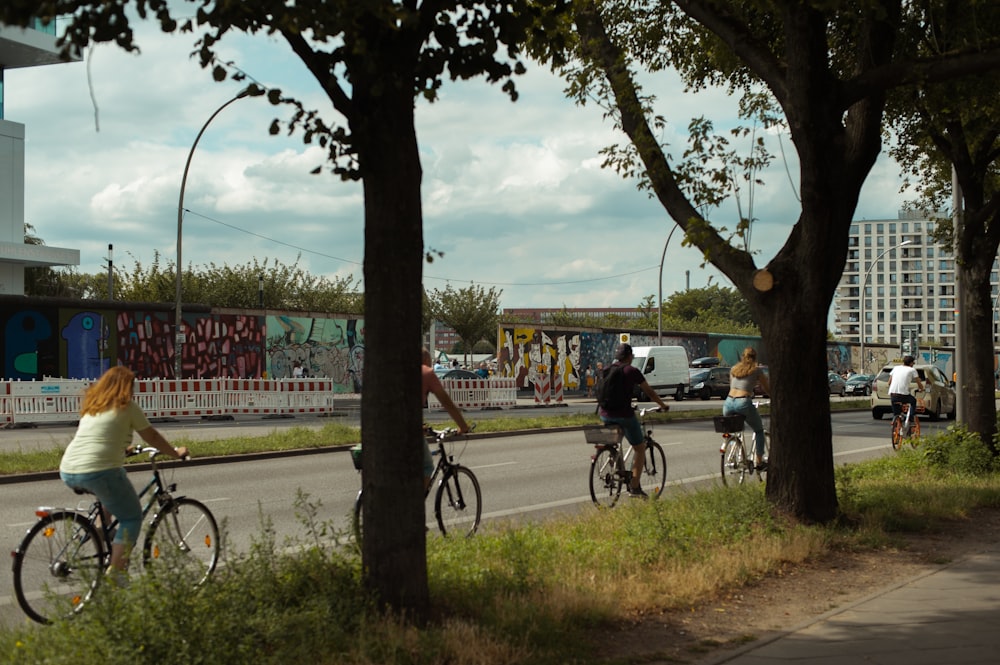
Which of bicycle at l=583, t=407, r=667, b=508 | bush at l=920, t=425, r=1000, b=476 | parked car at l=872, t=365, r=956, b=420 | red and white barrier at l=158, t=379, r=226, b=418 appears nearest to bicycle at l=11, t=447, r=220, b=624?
bicycle at l=583, t=407, r=667, b=508

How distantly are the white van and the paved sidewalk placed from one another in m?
41.6

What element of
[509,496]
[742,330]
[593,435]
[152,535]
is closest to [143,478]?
[509,496]

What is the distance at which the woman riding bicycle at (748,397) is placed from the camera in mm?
13570

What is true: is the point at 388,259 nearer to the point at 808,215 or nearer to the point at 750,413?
the point at 808,215

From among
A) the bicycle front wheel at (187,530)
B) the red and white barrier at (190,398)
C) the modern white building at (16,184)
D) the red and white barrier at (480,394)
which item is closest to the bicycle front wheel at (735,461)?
the bicycle front wheel at (187,530)

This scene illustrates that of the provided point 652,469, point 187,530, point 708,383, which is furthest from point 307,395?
point 187,530

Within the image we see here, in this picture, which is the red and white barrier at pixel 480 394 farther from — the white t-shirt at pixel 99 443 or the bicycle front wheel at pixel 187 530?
the white t-shirt at pixel 99 443

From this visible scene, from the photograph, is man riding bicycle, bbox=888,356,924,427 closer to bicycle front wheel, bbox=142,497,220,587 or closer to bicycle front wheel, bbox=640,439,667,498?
bicycle front wheel, bbox=640,439,667,498

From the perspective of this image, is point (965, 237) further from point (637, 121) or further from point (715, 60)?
point (637, 121)

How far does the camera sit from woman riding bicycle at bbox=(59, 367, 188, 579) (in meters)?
6.69

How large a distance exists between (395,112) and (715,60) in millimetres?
8218

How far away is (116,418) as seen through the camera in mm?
6793

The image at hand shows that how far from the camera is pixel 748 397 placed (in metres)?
13.9

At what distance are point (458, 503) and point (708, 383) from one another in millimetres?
44503
